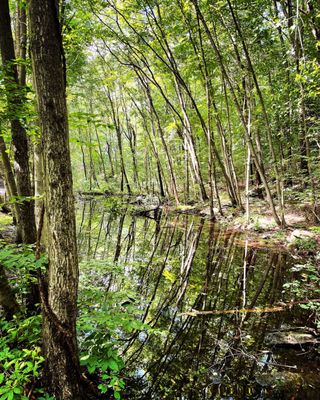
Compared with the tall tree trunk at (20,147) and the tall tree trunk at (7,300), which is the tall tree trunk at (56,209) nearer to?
the tall tree trunk at (7,300)

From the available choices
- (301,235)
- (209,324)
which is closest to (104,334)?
(209,324)

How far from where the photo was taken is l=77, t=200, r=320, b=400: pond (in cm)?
286

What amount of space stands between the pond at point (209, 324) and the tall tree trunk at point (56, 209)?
0.51 m

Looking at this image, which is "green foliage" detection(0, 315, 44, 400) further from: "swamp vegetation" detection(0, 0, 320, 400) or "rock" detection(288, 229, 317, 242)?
"rock" detection(288, 229, 317, 242)

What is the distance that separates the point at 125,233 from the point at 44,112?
377 inches

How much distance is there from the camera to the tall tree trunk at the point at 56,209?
78.4 inches

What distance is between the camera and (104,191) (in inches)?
1188

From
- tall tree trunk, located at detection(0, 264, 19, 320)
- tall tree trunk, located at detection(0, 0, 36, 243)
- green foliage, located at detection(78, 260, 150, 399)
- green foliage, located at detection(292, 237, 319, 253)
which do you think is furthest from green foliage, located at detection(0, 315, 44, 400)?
green foliage, located at detection(292, 237, 319, 253)

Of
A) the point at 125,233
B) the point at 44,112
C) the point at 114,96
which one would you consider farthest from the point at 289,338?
the point at 114,96

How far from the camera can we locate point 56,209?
2.07 metres

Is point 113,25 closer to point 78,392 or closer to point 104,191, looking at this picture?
point 78,392

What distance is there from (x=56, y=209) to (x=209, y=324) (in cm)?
324

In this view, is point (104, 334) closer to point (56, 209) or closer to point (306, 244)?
point (56, 209)

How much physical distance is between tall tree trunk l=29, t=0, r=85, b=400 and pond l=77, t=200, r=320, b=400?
515 millimetres
